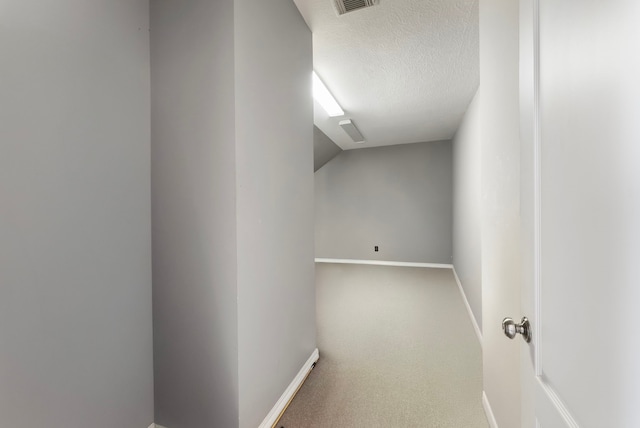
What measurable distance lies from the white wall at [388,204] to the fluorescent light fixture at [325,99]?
232 cm

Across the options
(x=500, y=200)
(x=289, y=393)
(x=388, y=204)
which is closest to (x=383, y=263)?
(x=388, y=204)

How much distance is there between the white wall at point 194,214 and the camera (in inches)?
49.0

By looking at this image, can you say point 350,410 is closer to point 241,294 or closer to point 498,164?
point 241,294

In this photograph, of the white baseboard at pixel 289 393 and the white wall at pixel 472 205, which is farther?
the white wall at pixel 472 205

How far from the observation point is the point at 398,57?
7.64 feet

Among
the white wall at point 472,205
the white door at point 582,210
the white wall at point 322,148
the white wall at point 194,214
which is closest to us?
the white door at point 582,210

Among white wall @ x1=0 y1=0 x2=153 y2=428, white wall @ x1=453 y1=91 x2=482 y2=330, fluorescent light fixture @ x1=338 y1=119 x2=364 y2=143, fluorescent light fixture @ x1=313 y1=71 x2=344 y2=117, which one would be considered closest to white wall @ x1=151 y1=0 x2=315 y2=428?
white wall @ x1=0 y1=0 x2=153 y2=428

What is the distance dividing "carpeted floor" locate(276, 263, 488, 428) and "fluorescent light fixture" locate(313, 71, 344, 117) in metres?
2.64

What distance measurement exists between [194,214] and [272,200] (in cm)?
43

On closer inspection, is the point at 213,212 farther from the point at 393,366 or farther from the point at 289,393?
the point at 393,366

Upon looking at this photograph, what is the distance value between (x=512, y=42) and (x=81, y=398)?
2356 millimetres

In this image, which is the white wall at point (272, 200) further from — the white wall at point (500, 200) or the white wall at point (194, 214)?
the white wall at point (500, 200)

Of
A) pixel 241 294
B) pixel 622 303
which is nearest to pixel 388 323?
pixel 241 294

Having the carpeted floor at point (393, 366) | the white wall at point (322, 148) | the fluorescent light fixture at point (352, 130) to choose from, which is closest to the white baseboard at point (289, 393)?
the carpeted floor at point (393, 366)
